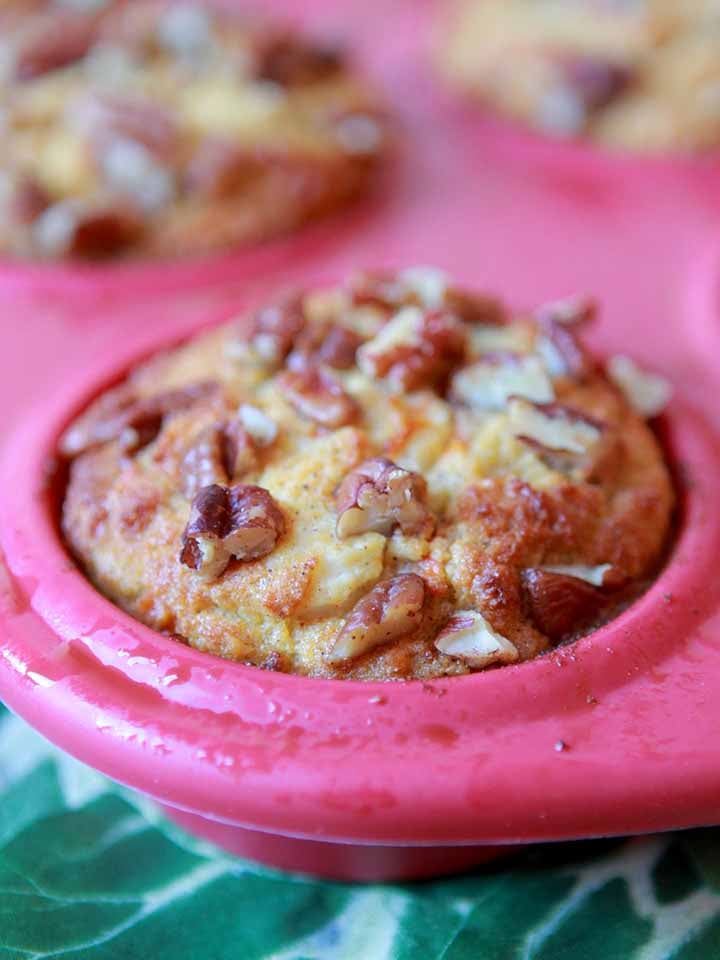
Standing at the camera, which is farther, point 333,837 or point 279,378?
point 279,378

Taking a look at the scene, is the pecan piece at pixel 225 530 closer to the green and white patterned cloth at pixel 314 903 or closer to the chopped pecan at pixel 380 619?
the chopped pecan at pixel 380 619

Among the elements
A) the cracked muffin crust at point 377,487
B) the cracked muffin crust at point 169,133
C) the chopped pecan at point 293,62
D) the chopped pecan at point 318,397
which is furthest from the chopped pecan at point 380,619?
the chopped pecan at point 293,62

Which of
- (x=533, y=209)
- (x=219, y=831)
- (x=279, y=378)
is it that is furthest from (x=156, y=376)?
(x=533, y=209)

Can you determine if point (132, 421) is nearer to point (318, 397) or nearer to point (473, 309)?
point (318, 397)

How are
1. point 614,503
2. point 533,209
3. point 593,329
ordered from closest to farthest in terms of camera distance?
point 614,503
point 593,329
point 533,209

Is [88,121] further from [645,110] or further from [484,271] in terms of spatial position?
[645,110]

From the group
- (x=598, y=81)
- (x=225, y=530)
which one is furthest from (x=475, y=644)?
(x=598, y=81)

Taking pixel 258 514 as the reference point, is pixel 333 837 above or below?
below

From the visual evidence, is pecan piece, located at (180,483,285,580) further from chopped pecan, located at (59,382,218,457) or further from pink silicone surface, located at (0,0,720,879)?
chopped pecan, located at (59,382,218,457)
